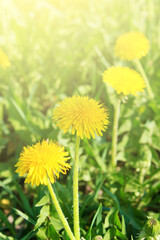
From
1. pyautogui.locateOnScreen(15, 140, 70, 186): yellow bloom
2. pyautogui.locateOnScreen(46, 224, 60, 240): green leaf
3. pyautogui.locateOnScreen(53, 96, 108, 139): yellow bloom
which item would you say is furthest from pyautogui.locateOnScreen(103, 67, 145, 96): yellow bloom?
pyautogui.locateOnScreen(46, 224, 60, 240): green leaf

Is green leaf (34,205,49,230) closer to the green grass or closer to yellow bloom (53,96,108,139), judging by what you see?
the green grass

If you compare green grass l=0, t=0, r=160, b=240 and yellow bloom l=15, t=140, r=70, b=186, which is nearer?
yellow bloom l=15, t=140, r=70, b=186

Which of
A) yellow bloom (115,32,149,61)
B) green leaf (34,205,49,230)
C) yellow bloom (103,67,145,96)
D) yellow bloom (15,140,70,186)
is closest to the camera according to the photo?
yellow bloom (15,140,70,186)

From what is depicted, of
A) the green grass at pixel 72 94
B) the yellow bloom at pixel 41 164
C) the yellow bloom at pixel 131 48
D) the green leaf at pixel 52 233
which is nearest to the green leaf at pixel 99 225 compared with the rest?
the green grass at pixel 72 94

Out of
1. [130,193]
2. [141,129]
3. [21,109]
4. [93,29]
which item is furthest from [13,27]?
[130,193]

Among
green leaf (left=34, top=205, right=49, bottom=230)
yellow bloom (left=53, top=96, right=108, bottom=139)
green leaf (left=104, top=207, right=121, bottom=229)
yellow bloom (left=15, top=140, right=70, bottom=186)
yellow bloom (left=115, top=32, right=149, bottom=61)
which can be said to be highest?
yellow bloom (left=115, top=32, right=149, bottom=61)

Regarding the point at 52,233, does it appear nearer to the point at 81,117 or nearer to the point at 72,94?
the point at 81,117

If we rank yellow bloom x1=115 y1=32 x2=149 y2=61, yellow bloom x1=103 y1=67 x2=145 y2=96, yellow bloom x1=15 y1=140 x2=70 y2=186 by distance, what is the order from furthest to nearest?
1. yellow bloom x1=115 y1=32 x2=149 y2=61
2. yellow bloom x1=103 y1=67 x2=145 y2=96
3. yellow bloom x1=15 y1=140 x2=70 y2=186

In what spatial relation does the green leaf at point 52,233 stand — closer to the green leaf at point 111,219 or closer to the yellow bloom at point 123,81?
the green leaf at point 111,219
